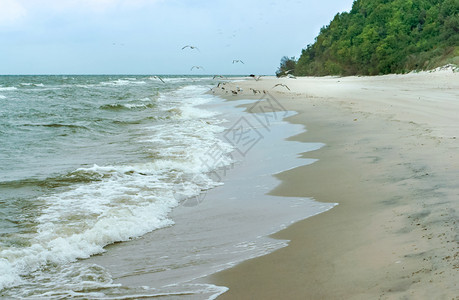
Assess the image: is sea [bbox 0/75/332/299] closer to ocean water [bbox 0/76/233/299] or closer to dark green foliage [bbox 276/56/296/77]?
ocean water [bbox 0/76/233/299]

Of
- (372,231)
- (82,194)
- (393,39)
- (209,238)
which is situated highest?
(393,39)

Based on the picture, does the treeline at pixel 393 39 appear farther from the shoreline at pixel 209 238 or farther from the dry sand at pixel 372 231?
the shoreline at pixel 209 238

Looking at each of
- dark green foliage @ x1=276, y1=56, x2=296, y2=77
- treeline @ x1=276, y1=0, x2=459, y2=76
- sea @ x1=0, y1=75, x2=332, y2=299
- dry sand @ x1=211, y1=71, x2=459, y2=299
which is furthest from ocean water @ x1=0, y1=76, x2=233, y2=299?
dark green foliage @ x1=276, y1=56, x2=296, y2=77

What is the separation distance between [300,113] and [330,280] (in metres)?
15.2

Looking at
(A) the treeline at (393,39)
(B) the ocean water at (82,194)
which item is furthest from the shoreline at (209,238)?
(A) the treeline at (393,39)

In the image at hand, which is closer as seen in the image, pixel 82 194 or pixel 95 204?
pixel 95 204

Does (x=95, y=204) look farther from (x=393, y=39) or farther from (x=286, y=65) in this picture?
(x=286, y=65)

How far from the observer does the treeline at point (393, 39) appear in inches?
1929

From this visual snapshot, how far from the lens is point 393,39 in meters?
57.5

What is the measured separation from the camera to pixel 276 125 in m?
15.5

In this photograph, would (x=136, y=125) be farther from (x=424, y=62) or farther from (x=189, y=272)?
(x=424, y=62)

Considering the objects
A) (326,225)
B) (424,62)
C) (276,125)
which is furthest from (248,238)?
(424,62)

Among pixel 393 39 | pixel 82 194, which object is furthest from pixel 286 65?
pixel 82 194

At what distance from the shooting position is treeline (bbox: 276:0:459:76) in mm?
48994
